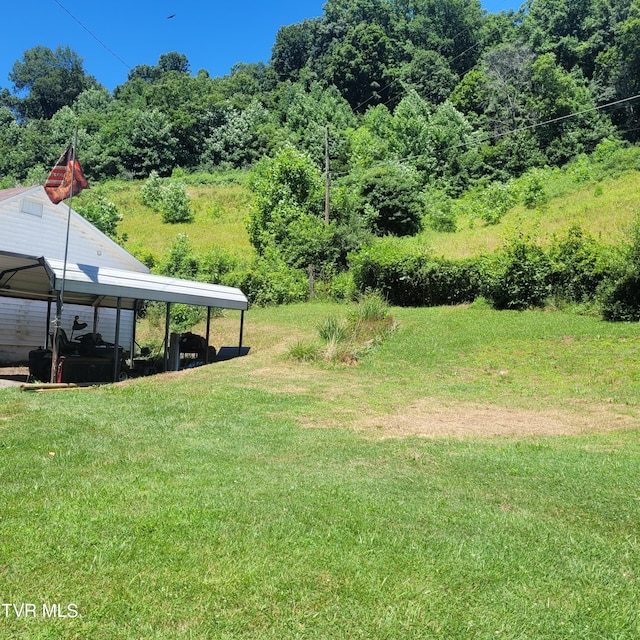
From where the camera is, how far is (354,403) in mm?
11070

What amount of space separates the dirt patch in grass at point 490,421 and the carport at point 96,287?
24.1 ft

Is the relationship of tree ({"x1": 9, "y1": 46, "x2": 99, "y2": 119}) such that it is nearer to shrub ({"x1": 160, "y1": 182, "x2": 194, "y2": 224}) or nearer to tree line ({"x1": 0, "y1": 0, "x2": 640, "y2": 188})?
tree line ({"x1": 0, "y1": 0, "x2": 640, "y2": 188})

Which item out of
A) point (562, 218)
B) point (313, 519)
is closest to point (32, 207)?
point (313, 519)

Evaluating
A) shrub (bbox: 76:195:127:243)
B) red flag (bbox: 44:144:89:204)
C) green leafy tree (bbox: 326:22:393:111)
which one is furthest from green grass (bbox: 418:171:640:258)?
green leafy tree (bbox: 326:22:393:111)

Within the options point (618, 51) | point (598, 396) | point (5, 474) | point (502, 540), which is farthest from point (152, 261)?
point (618, 51)

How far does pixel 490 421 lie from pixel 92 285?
941 cm

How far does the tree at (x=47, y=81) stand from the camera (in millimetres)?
87188

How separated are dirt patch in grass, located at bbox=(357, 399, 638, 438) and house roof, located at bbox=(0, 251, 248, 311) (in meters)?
7.48

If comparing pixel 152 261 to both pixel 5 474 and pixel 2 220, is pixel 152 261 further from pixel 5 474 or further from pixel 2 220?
pixel 5 474

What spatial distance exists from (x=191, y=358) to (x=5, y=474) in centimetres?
1320

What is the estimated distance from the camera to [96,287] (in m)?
13.9

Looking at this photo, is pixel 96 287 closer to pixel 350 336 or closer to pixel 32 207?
pixel 350 336

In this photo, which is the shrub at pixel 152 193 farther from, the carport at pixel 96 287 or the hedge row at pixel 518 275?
the carport at pixel 96 287

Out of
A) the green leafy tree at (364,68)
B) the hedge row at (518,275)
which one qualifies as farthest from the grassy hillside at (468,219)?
the green leafy tree at (364,68)
